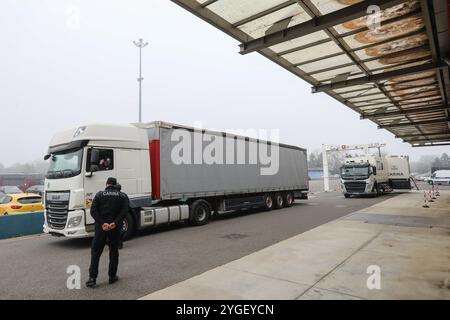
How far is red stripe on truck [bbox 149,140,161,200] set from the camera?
1002cm

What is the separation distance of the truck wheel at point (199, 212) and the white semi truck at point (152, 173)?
0.04 metres

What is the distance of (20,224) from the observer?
34.5 feet

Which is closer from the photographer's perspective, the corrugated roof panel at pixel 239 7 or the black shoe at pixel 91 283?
the black shoe at pixel 91 283

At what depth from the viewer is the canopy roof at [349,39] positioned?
6.58m

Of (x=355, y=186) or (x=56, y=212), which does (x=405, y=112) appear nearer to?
(x=355, y=186)

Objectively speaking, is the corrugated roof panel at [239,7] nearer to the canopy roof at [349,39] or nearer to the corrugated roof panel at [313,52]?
the canopy roof at [349,39]

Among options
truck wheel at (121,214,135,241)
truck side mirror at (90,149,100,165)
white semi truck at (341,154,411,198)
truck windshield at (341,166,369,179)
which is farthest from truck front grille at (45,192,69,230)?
truck windshield at (341,166,369,179)

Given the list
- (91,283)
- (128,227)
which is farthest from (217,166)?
(91,283)

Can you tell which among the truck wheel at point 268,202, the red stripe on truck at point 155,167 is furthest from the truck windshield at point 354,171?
the red stripe on truck at point 155,167

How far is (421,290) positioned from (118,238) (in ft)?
16.3

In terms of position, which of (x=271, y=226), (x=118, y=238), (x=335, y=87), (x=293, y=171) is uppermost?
(x=335, y=87)

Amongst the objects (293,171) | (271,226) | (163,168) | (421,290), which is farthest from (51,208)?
(293,171)

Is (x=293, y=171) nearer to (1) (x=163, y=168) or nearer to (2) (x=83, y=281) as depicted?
(1) (x=163, y=168)

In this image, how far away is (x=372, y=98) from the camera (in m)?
14.1
